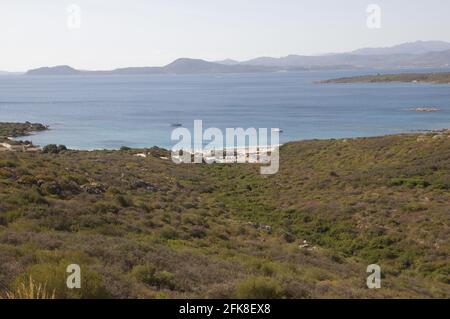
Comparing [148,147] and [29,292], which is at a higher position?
[29,292]

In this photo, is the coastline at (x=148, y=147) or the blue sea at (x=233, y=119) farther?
the blue sea at (x=233, y=119)

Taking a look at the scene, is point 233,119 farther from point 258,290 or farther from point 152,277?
point 258,290

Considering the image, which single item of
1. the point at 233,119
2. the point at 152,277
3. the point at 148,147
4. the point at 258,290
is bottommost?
the point at 148,147

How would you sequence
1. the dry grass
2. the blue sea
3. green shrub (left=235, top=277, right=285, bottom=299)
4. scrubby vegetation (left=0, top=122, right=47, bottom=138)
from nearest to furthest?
the dry grass → green shrub (left=235, top=277, right=285, bottom=299) → scrubby vegetation (left=0, top=122, right=47, bottom=138) → the blue sea

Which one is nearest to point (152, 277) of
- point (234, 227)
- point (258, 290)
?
point (258, 290)

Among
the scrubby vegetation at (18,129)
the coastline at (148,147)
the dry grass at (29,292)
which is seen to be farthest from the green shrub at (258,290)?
the scrubby vegetation at (18,129)

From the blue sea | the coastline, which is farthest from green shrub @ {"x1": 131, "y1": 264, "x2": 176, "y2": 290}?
the blue sea

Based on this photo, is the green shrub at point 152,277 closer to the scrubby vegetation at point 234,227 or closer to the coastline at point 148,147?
the scrubby vegetation at point 234,227

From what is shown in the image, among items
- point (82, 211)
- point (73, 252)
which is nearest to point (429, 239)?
point (82, 211)

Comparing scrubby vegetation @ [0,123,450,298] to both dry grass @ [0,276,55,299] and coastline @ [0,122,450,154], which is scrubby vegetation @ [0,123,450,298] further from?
coastline @ [0,122,450,154]
